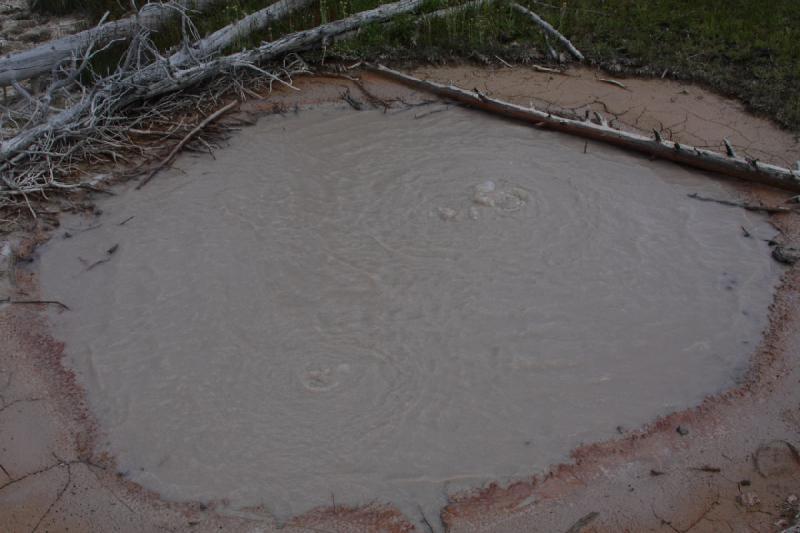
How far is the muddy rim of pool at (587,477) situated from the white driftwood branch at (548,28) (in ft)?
14.4

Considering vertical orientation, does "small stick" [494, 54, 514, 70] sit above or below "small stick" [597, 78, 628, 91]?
above

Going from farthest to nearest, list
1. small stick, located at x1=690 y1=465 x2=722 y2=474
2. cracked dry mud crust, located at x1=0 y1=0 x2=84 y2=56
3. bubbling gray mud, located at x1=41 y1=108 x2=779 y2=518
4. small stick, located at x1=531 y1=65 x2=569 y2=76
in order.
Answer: cracked dry mud crust, located at x1=0 y1=0 x2=84 y2=56
small stick, located at x1=531 y1=65 x2=569 y2=76
bubbling gray mud, located at x1=41 y1=108 x2=779 y2=518
small stick, located at x1=690 y1=465 x2=722 y2=474

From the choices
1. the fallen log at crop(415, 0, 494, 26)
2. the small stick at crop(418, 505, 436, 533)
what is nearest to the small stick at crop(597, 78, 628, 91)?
the fallen log at crop(415, 0, 494, 26)

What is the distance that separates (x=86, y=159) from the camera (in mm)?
6355

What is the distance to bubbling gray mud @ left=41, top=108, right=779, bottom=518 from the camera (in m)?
3.92

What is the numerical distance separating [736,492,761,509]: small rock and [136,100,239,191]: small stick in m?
5.11

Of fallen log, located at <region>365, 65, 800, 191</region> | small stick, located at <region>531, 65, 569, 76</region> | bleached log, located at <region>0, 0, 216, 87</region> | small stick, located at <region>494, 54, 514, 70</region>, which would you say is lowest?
fallen log, located at <region>365, 65, 800, 191</region>

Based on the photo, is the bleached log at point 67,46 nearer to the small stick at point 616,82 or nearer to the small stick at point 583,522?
the small stick at point 616,82

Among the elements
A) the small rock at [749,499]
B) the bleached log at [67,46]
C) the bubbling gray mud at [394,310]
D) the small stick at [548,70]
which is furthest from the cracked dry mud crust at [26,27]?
the small rock at [749,499]

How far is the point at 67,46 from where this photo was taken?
708cm

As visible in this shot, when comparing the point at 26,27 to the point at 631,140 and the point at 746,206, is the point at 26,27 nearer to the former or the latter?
the point at 631,140

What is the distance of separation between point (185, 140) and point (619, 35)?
16.5ft

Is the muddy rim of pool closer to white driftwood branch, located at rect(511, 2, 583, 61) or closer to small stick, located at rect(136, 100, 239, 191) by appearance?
small stick, located at rect(136, 100, 239, 191)

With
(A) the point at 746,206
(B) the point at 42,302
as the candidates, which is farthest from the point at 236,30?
(A) the point at 746,206
